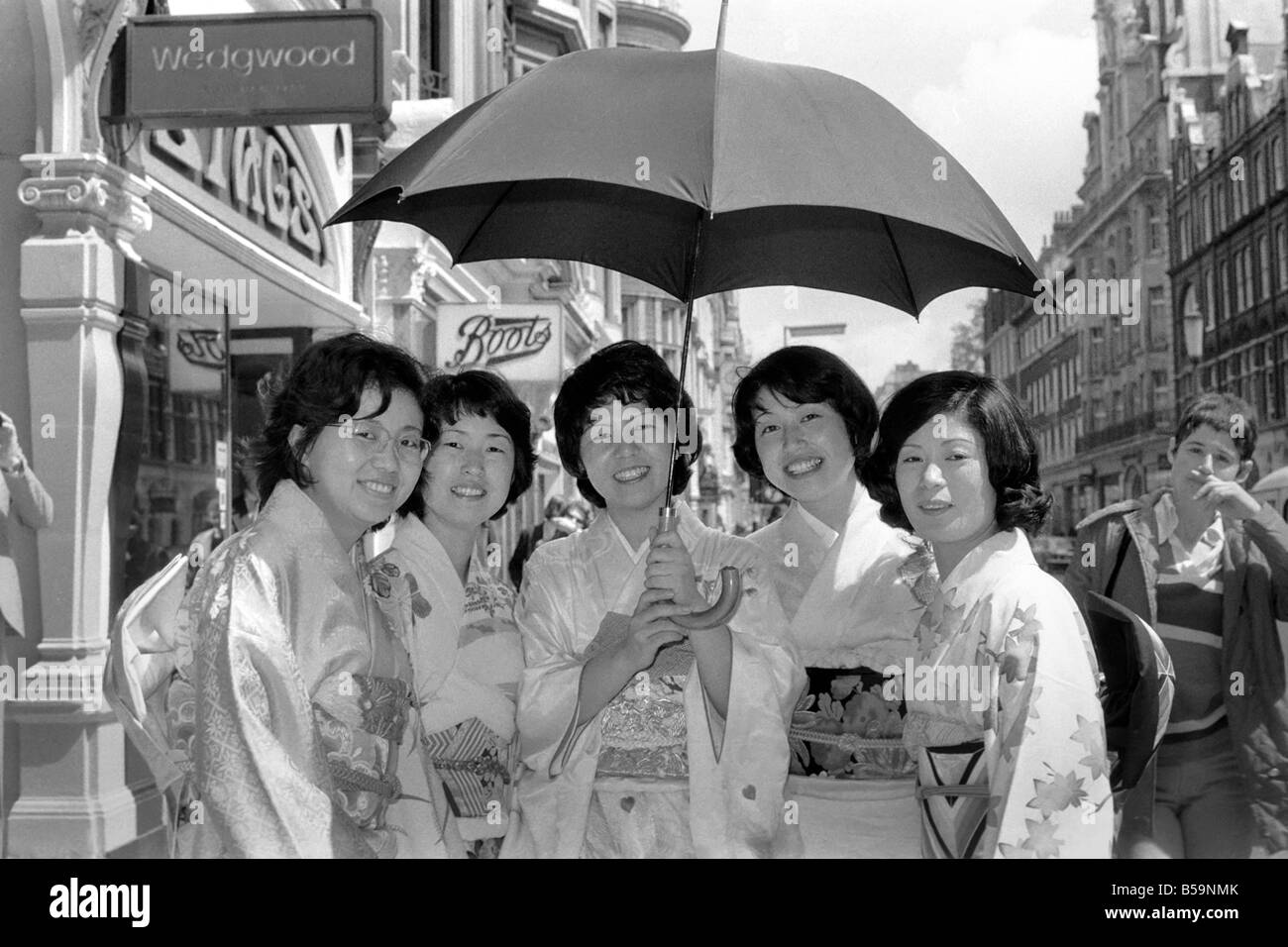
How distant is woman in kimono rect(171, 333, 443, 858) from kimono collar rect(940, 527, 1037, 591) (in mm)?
1173

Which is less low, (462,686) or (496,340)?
(496,340)

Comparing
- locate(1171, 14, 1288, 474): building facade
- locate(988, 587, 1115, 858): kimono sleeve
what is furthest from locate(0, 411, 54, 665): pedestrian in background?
locate(1171, 14, 1288, 474): building facade

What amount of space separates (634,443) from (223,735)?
3.64 ft

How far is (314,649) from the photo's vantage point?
2.08m

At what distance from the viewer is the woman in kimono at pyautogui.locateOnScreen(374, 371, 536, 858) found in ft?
8.43

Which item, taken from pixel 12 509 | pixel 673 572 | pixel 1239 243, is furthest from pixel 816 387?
pixel 1239 243

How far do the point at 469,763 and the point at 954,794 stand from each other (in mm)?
1080

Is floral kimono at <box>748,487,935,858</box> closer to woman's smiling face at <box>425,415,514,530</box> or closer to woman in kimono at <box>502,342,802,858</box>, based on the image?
woman in kimono at <box>502,342,802,858</box>

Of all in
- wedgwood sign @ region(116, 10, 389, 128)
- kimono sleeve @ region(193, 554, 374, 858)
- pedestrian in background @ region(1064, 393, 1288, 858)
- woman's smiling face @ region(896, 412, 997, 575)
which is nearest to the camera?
kimono sleeve @ region(193, 554, 374, 858)

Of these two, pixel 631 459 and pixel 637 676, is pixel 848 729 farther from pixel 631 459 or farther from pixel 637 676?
pixel 631 459

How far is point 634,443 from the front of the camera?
260cm

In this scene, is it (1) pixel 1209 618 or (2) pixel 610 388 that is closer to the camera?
(2) pixel 610 388

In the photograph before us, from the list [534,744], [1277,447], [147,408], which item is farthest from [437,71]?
[534,744]

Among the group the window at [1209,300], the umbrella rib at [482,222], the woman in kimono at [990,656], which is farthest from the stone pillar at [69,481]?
the window at [1209,300]
